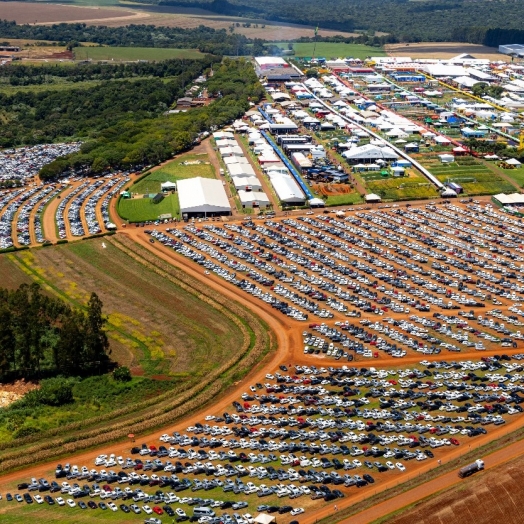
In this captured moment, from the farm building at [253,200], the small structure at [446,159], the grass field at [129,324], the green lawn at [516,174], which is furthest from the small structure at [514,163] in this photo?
the grass field at [129,324]

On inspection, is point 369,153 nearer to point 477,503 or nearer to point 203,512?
point 477,503

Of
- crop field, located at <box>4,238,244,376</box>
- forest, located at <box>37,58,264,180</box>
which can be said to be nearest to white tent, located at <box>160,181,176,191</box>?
forest, located at <box>37,58,264,180</box>

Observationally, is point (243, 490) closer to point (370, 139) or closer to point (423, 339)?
point (423, 339)

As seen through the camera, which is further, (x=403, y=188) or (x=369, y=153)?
(x=369, y=153)

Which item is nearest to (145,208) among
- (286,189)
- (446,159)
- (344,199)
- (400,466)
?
(286,189)

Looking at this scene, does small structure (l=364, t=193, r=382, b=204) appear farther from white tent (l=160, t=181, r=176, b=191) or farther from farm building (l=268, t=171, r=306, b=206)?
white tent (l=160, t=181, r=176, b=191)

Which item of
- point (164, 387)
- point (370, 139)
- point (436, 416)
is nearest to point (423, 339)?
point (436, 416)

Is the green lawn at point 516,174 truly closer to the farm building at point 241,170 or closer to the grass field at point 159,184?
the farm building at point 241,170
